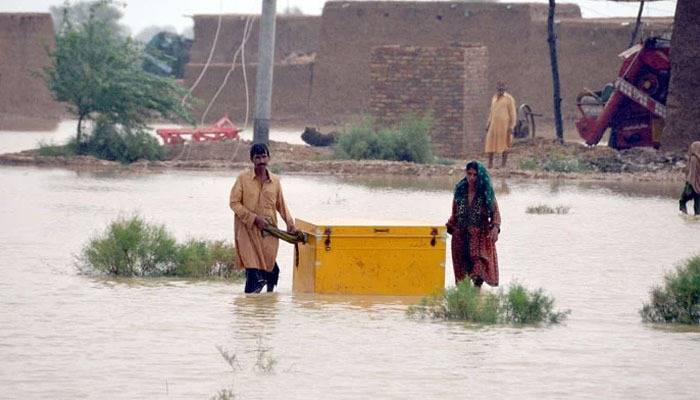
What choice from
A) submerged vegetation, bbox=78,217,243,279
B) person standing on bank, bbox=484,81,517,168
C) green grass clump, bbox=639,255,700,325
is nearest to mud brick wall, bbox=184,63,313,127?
person standing on bank, bbox=484,81,517,168

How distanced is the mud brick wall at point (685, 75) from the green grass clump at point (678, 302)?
15.8 metres

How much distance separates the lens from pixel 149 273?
48.3ft

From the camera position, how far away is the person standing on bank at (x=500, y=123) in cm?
2788

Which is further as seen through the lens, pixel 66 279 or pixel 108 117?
A: pixel 108 117

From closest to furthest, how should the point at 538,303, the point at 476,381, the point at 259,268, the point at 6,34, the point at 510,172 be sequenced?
the point at 476,381, the point at 538,303, the point at 259,268, the point at 510,172, the point at 6,34

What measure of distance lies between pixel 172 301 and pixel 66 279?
62.2 inches

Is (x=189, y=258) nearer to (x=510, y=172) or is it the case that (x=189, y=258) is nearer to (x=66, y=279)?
(x=66, y=279)

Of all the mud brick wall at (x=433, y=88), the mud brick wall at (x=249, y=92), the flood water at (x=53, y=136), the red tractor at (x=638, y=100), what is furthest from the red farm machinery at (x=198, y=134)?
the mud brick wall at (x=249, y=92)

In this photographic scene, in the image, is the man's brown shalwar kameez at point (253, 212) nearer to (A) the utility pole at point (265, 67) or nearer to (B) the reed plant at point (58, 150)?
(A) the utility pole at point (265, 67)

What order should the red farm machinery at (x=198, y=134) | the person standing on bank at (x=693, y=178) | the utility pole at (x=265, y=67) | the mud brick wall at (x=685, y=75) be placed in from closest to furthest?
the person standing on bank at (x=693, y=178)
the mud brick wall at (x=685, y=75)
the utility pole at (x=265, y=67)
the red farm machinery at (x=198, y=134)

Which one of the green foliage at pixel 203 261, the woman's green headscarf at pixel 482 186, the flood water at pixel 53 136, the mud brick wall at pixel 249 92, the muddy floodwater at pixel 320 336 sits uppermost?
the mud brick wall at pixel 249 92

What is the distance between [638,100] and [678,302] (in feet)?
58.3

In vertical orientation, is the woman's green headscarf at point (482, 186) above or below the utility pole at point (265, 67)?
below

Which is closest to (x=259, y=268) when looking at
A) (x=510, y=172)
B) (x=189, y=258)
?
(x=189, y=258)
